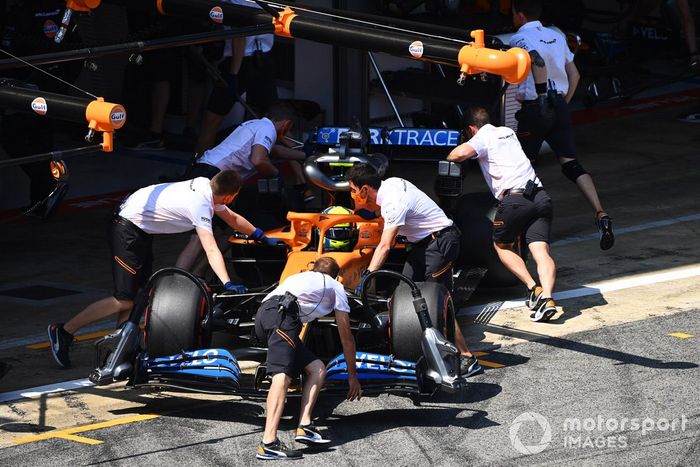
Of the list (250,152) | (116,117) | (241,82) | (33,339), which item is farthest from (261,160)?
(116,117)

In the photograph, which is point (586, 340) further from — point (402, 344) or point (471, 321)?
point (402, 344)

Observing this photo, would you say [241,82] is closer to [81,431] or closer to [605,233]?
[605,233]

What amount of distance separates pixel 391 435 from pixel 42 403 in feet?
8.09

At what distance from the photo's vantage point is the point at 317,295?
9.02 m

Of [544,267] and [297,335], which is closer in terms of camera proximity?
[297,335]

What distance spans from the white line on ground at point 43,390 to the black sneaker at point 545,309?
11.6 ft

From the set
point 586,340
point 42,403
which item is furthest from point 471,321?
point 42,403

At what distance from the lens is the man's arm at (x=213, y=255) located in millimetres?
9828

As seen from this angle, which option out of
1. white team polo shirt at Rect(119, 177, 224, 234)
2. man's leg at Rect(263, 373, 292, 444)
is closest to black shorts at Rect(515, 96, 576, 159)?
white team polo shirt at Rect(119, 177, 224, 234)

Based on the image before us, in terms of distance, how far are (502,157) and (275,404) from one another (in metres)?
3.71

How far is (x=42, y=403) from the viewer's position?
9664 millimetres

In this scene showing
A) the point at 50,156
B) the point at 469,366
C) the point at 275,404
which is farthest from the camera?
the point at 469,366

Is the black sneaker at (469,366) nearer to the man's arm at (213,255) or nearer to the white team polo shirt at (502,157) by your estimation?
the man's arm at (213,255)

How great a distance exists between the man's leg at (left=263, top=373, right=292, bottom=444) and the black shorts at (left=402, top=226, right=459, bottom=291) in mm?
2049
